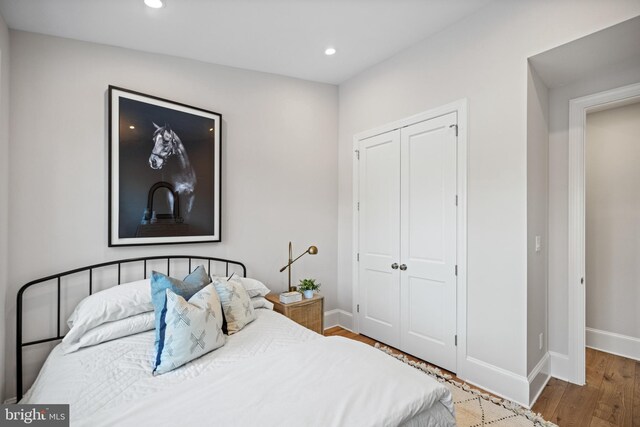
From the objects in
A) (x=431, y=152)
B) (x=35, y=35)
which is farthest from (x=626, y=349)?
(x=35, y=35)

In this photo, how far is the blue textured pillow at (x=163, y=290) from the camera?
1.71 m

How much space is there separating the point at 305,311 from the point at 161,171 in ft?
5.82

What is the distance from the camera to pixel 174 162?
106 inches

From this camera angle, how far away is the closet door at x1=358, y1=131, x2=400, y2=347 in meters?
3.05

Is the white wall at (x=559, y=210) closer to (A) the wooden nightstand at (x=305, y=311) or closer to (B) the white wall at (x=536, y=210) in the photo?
(B) the white wall at (x=536, y=210)

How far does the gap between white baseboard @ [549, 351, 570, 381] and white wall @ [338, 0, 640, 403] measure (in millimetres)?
662

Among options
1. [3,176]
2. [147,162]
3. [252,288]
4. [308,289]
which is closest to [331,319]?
[308,289]

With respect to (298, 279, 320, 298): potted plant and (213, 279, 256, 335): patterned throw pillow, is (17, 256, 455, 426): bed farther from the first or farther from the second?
(298, 279, 320, 298): potted plant

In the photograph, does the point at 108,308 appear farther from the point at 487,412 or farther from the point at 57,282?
the point at 487,412

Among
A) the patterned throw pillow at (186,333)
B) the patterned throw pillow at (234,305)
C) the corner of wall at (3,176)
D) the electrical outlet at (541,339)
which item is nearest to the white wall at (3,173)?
the corner of wall at (3,176)

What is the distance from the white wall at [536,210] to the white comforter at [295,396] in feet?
4.27

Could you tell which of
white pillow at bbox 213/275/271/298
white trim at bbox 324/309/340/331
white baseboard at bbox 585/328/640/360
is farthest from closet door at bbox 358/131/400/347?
white baseboard at bbox 585/328/640/360

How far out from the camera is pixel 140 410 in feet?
3.81

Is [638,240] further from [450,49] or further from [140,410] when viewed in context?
[140,410]
